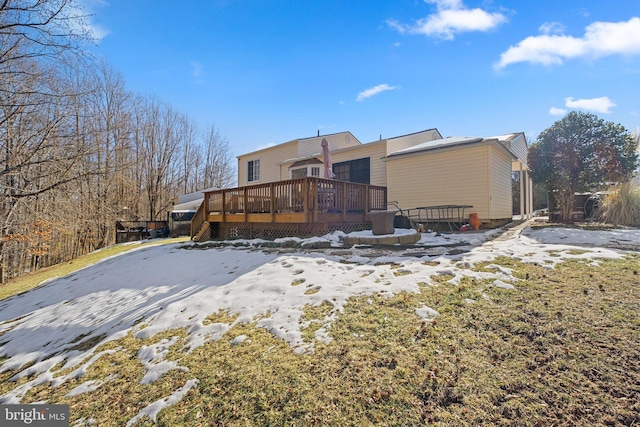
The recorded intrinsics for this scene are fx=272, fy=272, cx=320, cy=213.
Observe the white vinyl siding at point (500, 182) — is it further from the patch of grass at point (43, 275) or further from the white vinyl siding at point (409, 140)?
the patch of grass at point (43, 275)

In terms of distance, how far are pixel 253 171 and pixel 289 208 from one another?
A: 1061cm

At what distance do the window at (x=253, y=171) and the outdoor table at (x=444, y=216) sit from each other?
Answer: 35.4ft

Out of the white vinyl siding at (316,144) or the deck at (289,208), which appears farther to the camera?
the white vinyl siding at (316,144)

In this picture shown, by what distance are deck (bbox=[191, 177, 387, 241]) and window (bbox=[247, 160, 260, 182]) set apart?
6883mm

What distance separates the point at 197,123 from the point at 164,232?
50.4 ft

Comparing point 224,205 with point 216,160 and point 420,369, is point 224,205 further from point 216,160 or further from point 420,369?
point 216,160

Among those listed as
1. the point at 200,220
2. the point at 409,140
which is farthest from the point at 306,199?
the point at 409,140

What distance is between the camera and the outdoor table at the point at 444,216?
373 inches

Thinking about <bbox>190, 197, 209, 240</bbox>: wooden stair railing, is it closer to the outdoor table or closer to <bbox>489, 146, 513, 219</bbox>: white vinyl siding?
the outdoor table

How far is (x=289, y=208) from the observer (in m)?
7.90

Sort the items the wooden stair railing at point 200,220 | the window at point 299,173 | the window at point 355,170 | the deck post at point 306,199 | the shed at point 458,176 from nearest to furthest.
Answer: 1. the deck post at point 306,199
2. the shed at point 458,176
3. the wooden stair railing at point 200,220
4. the window at point 355,170
5. the window at point 299,173

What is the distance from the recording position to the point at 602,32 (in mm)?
7312

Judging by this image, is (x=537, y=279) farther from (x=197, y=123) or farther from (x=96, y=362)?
Result: (x=197, y=123)

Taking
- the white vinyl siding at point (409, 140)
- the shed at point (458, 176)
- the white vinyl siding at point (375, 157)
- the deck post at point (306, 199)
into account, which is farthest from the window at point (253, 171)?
the deck post at point (306, 199)
